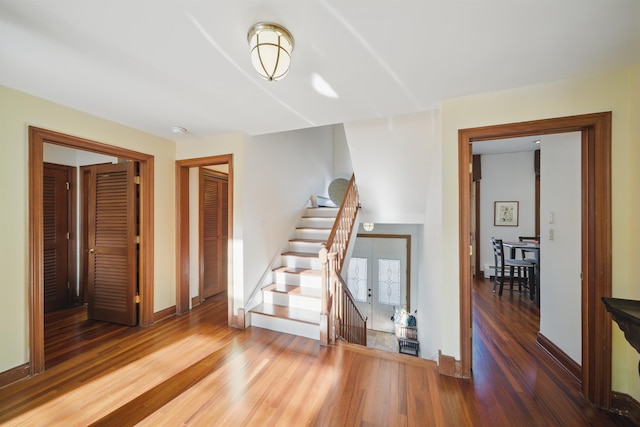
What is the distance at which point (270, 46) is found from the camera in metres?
1.28

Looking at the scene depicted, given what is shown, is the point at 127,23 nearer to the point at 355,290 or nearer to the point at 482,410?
the point at 482,410

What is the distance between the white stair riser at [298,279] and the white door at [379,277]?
10.5ft

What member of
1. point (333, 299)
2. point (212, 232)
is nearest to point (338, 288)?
point (333, 299)

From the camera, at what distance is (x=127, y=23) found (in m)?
1.27

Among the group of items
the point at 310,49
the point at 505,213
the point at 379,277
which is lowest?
the point at 379,277

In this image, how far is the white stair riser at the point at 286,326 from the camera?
272cm

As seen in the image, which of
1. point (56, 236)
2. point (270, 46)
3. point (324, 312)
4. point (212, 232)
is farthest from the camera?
point (212, 232)

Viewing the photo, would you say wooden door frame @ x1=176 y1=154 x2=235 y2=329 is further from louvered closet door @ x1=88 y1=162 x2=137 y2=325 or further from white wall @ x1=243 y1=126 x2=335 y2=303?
louvered closet door @ x1=88 y1=162 x2=137 y2=325

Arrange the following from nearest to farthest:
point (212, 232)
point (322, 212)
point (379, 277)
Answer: point (212, 232) → point (322, 212) → point (379, 277)

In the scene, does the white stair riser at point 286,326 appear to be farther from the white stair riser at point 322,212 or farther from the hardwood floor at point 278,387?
the white stair riser at point 322,212

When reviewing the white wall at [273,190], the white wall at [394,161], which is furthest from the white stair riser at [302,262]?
the white wall at [394,161]

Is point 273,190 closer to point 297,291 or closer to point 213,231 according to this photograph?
point 213,231

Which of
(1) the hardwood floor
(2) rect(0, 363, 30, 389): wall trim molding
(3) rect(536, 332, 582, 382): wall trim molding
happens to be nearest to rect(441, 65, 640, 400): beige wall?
(3) rect(536, 332, 582, 382): wall trim molding

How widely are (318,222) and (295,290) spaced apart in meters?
1.49
